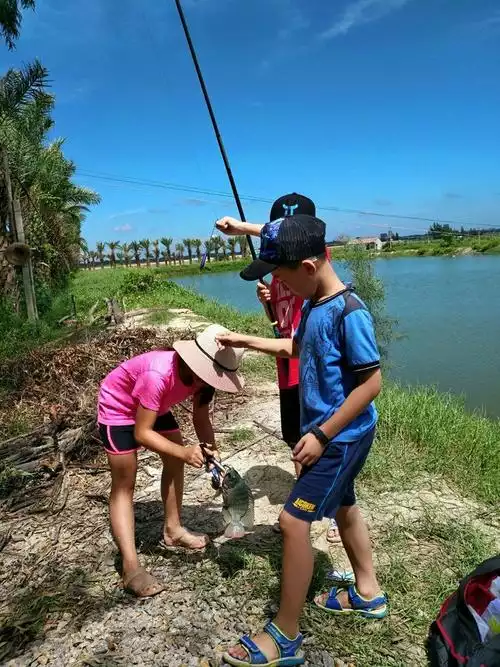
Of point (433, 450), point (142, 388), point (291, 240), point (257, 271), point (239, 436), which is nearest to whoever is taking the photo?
point (291, 240)

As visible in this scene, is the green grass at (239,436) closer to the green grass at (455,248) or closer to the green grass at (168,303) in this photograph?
the green grass at (168,303)

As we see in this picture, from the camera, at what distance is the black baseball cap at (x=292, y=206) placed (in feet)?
7.54

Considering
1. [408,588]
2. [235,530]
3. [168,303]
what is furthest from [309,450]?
[168,303]

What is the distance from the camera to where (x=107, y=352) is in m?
5.65

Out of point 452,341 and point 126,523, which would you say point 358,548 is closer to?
point 126,523

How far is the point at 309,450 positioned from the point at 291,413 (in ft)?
3.37

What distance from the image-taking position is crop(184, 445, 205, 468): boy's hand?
2.02m

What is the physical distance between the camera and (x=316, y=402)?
5.83ft

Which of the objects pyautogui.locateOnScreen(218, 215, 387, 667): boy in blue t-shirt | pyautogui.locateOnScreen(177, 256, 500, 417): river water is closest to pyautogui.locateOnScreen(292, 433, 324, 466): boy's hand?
pyautogui.locateOnScreen(218, 215, 387, 667): boy in blue t-shirt

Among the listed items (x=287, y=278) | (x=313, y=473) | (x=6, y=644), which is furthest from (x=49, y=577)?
(x=287, y=278)

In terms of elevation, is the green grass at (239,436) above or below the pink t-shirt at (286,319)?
below

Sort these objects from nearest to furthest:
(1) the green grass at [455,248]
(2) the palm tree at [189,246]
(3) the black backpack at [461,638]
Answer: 1. (3) the black backpack at [461,638]
2. (1) the green grass at [455,248]
3. (2) the palm tree at [189,246]

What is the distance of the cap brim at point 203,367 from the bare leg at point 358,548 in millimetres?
667

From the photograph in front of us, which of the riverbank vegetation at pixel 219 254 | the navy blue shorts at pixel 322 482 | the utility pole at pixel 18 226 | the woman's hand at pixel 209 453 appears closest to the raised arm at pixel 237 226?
the woman's hand at pixel 209 453
